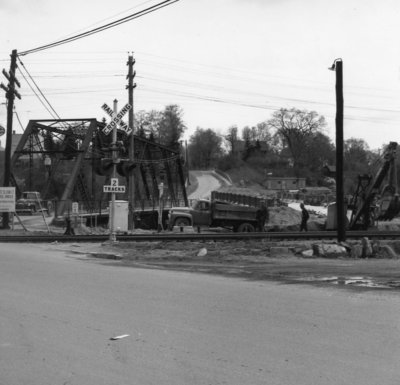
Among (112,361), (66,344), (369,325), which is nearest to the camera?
(112,361)

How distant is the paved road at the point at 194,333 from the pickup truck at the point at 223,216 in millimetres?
24134

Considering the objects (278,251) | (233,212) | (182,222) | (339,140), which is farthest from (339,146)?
(182,222)

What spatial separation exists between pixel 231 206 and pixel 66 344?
2997 centimetres

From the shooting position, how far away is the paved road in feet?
17.8

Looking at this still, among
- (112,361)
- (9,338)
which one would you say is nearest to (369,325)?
(112,361)

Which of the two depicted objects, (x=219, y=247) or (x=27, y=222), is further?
(x=27, y=222)

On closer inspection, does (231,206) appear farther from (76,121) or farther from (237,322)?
(237,322)

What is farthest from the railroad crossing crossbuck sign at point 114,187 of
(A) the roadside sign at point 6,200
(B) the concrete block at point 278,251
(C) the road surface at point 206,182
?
(C) the road surface at point 206,182

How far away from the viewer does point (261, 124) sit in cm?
16450

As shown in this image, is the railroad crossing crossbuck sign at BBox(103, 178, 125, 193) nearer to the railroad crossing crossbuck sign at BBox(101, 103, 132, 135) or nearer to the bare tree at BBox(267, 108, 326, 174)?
the railroad crossing crossbuck sign at BBox(101, 103, 132, 135)

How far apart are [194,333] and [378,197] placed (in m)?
26.2

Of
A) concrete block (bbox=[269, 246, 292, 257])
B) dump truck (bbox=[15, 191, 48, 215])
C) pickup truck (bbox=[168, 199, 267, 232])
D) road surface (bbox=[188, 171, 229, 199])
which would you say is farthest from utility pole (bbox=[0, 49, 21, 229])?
road surface (bbox=[188, 171, 229, 199])

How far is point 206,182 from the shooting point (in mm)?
136875

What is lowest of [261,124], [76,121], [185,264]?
[185,264]
